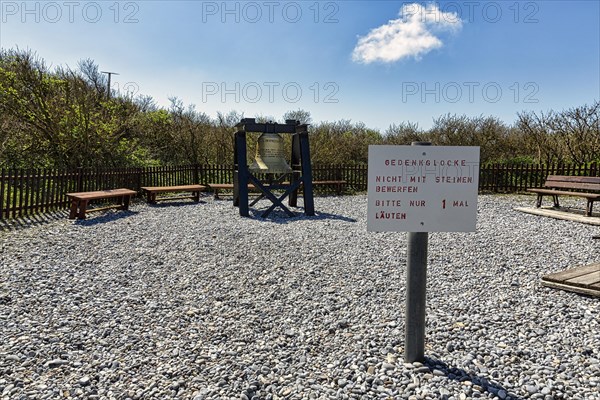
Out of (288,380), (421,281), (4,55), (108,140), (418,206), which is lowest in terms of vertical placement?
(288,380)

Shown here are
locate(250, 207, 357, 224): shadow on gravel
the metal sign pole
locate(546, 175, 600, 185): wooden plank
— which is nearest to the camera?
the metal sign pole

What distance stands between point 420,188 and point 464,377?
137 cm

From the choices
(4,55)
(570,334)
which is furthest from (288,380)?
(4,55)

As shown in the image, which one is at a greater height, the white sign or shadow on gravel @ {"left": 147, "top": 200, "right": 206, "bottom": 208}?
the white sign

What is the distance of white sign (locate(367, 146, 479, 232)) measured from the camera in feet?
8.43

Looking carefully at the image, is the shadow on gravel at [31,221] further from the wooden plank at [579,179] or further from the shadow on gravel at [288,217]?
the wooden plank at [579,179]

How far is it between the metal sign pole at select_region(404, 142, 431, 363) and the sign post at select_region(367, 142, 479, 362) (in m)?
0.11

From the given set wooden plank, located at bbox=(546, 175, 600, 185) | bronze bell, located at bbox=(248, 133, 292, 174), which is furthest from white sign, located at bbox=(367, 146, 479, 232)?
wooden plank, located at bbox=(546, 175, 600, 185)

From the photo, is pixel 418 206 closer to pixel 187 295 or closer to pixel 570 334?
pixel 570 334

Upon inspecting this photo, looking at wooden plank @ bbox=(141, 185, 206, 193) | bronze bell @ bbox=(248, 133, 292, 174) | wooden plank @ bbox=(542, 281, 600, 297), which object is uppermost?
bronze bell @ bbox=(248, 133, 292, 174)

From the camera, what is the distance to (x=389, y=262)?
5.46 m

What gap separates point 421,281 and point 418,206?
0.57 m

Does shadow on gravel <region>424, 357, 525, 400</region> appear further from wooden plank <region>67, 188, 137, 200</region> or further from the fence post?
the fence post

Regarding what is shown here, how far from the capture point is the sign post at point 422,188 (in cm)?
257
